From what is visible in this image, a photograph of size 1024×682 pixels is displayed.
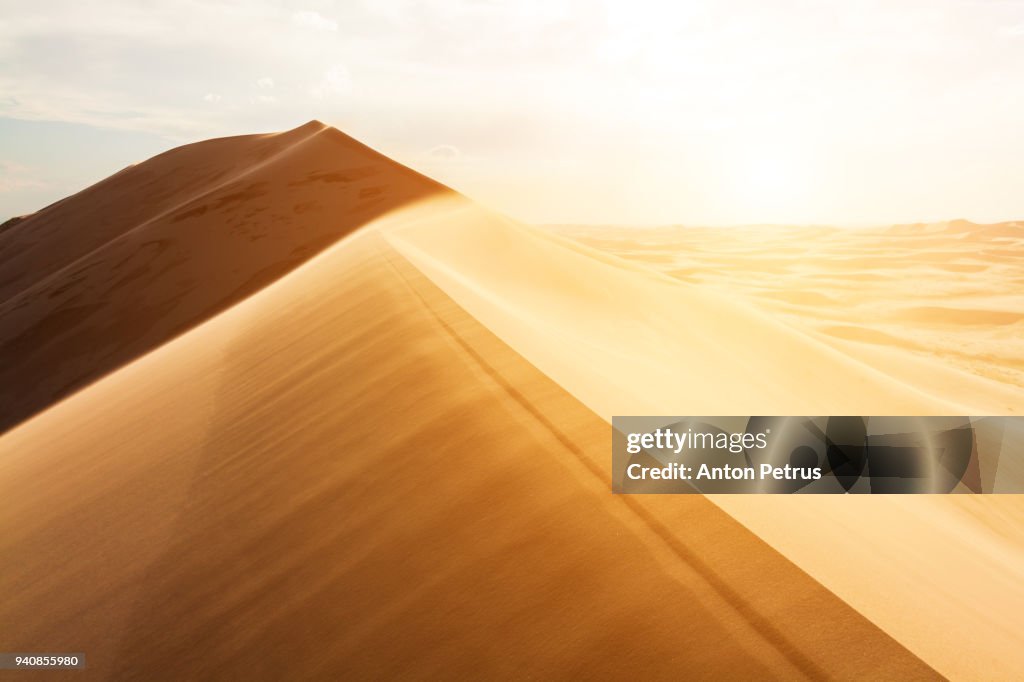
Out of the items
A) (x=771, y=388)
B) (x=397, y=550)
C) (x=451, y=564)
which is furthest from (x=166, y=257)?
(x=451, y=564)

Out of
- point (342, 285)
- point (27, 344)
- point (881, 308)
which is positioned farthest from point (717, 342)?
point (881, 308)

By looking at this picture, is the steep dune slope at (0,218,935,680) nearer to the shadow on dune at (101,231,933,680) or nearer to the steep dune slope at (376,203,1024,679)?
the shadow on dune at (101,231,933,680)

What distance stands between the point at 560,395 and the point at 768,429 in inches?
82.3

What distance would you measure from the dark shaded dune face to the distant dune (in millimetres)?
3734

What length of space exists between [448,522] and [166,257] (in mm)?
11981

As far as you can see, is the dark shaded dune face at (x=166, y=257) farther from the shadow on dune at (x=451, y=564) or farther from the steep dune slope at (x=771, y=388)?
the shadow on dune at (x=451, y=564)

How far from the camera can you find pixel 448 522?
216 cm

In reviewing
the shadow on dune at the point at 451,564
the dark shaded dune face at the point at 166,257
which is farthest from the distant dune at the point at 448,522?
the dark shaded dune face at the point at 166,257

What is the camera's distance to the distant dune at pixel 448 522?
1.66 meters

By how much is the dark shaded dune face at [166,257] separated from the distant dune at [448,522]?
373 cm

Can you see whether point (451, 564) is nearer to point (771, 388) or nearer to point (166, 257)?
point (771, 388)

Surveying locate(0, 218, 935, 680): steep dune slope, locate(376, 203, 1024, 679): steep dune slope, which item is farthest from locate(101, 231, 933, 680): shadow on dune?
locate(376, 203, 1024, 679): steep dune slope

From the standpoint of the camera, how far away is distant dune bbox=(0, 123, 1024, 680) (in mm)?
1662

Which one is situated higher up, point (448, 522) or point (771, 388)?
point (448, 522)
